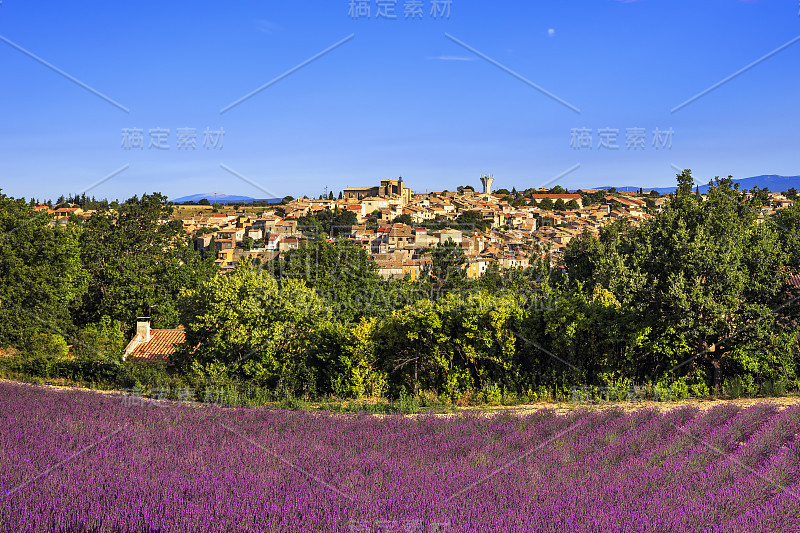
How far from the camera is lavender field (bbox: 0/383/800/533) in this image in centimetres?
407

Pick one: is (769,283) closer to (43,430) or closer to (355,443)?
(355,443)

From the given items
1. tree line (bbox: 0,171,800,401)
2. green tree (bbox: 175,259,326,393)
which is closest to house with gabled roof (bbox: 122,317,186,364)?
tree line (bbox: 0,171,800,401)

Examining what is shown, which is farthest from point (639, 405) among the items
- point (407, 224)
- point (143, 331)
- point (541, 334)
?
Result: point (407, 224)

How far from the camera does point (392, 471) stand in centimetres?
536

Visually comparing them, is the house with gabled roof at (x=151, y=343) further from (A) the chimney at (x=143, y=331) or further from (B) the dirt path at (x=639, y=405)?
(B) the dirt path at (x=639, y=405)

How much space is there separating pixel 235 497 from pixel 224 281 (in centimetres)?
1146

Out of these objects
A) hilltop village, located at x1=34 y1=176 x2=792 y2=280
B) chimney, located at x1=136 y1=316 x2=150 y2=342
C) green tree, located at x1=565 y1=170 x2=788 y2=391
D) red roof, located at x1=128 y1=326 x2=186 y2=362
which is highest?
hilltop village, located at x1=34 y1=176 x2=792 y2=280

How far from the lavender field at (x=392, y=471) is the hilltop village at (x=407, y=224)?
65114mm

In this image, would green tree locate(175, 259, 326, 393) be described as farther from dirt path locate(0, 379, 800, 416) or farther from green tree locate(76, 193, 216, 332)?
green tree locate(76, 193, 216, 332)

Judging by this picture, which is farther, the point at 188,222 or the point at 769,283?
the point at 188,222

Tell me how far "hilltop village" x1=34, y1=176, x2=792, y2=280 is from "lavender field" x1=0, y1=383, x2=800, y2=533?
65114 millimetres

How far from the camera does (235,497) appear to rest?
14.5 feet

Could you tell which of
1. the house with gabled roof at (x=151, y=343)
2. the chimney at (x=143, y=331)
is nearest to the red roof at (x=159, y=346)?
the house with gabled roof at (x=151, y=343)

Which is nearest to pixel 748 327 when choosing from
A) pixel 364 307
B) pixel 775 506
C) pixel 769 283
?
pixel 769 283
